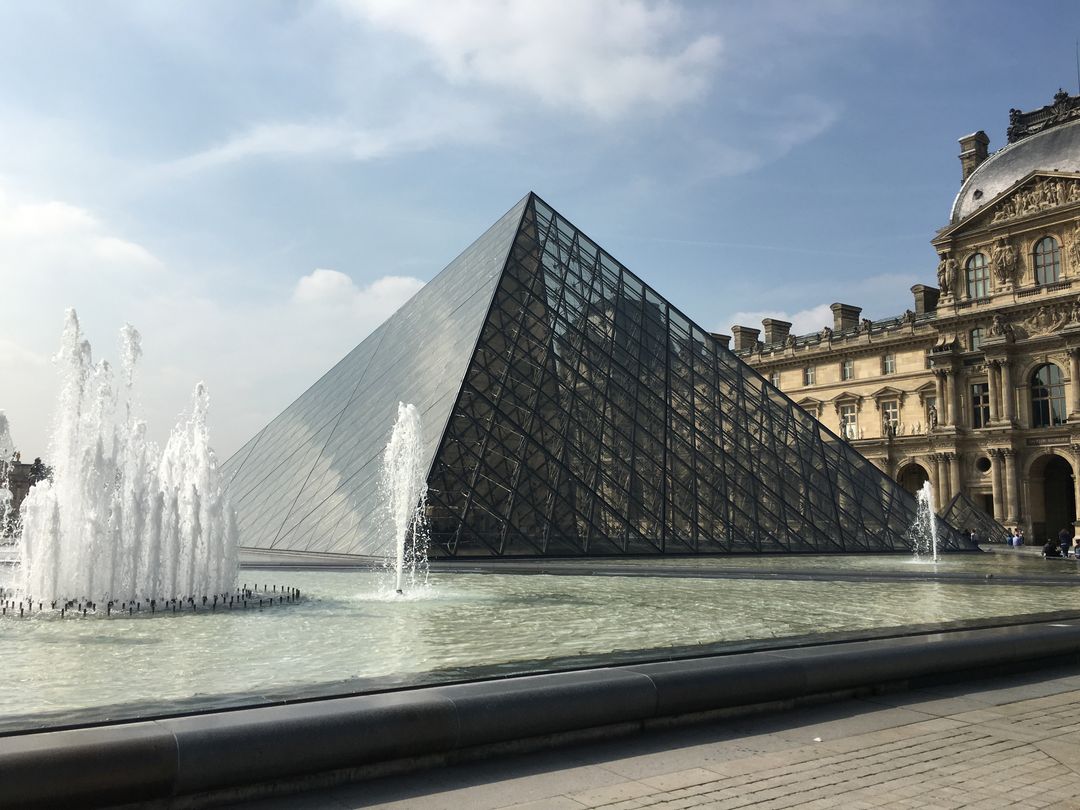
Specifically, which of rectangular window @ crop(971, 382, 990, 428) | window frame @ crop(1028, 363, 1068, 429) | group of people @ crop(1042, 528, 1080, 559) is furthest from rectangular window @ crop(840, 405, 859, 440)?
group of people @ crop(1042, 528, 1080, 559)

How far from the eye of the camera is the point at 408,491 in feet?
58.4

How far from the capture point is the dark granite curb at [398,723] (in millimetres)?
3139

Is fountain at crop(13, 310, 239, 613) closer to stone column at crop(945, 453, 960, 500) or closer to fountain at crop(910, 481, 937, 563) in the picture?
fountain at crop(910, 481, 937, 563)

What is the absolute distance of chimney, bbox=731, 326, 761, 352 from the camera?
191 feet

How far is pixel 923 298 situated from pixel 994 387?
10.1 metres

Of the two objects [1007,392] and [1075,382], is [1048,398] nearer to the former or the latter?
[1007,392]

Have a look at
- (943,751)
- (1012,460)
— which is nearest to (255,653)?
(943,751)

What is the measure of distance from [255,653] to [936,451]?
42.0m

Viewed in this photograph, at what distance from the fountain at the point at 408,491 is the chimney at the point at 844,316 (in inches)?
1482

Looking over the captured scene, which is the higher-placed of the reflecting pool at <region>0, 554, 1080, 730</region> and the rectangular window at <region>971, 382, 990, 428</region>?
the rectangular window at <region>971, 382, 990, 428</region>

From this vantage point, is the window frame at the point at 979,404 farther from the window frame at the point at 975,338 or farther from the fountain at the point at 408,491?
the fountain at the point at 408,491

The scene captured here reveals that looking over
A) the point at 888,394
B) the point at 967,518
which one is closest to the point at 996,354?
the point at 888,394

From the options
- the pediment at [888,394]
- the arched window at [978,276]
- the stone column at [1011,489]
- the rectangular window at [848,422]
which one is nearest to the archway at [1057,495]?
the stone column at [1011,489]

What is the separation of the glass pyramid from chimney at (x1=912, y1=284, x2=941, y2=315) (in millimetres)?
24759
